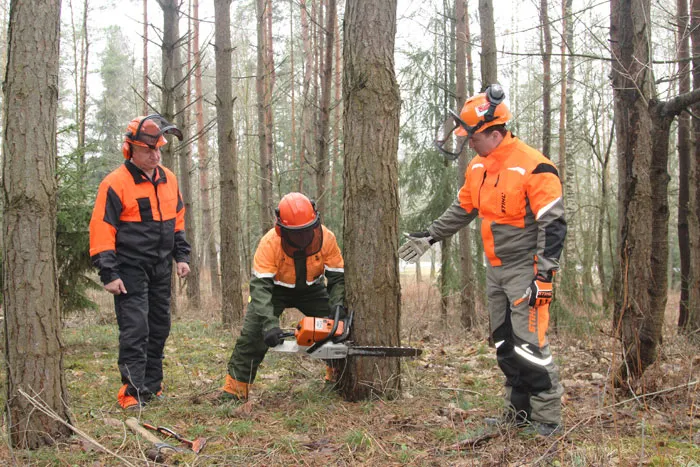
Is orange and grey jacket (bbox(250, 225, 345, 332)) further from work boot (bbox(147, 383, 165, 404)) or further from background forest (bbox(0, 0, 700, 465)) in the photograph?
work boot (bbox(147, 383, 165, 404))

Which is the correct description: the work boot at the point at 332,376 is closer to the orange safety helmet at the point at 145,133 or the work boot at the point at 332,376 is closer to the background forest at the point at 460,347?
the background forest at the point at 460,347

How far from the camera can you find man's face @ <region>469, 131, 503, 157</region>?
3984mm

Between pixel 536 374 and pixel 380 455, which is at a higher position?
pixel 536 374

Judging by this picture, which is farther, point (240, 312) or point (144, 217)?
point (240, 312)

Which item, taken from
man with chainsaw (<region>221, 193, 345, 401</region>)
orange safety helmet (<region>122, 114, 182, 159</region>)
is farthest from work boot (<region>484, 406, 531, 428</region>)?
orange safety helmet (<region>122, 114, 182, 159</region>)

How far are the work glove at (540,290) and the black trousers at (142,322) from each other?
2.99 metres

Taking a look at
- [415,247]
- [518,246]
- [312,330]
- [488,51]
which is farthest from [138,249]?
[488,51]

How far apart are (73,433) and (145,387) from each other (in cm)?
118

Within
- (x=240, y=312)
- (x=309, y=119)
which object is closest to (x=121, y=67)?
(x=309, y=119)

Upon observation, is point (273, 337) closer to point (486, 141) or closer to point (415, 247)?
point (415, 247)

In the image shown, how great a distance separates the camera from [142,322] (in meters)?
4.55

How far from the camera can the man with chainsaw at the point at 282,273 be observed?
4.42 m

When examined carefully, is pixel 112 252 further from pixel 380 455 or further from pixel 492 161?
pixel 492 161

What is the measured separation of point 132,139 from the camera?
179 inches
